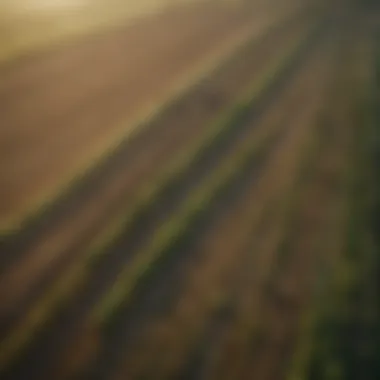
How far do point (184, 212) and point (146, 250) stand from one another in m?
0.65

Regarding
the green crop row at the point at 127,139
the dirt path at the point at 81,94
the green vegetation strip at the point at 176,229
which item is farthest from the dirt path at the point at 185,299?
the dirt path at the point at 81,94

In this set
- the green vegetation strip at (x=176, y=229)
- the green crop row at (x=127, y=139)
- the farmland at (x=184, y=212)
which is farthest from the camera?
the green crop row at (x=127, y=139)

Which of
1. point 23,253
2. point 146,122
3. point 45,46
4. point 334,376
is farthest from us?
point 45,46

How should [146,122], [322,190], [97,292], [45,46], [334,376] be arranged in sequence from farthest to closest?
[45,46], [146,122], [322,190], [97,292], [334,376]

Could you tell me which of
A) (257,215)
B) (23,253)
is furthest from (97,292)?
(257,215)

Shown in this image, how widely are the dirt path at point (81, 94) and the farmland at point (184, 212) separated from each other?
1.0 inches

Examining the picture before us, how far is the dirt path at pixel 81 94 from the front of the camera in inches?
218

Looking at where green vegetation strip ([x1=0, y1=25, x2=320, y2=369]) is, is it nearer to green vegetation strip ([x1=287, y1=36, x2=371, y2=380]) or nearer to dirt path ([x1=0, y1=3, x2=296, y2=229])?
dirt path ([x1=0, y1=3, x2=296, y2=229])

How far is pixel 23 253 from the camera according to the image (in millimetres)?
4605

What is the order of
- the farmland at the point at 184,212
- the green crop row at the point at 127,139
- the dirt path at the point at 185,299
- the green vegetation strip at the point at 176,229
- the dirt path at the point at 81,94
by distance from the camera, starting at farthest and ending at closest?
the dirt path at the point at 81,94, the green crop row at the point at 127,139, the green vegetation strip at the point at 176,229, the farmland at the point at 184,212, the dirt path at the point at 185,299

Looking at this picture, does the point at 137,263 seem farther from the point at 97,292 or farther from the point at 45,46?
the point at 45,46

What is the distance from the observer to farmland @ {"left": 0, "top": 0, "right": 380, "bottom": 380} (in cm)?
398

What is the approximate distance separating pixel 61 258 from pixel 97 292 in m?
0.47

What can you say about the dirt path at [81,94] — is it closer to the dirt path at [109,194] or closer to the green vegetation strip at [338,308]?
the dirt path at [109,194]
